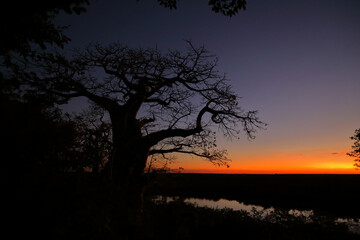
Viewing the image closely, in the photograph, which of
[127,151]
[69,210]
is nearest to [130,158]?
[127,151]

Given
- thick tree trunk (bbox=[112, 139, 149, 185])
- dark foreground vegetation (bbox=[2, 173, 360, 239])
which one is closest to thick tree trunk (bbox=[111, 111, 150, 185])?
thick tree trunk (bbox=[112, 139, 149, 185])

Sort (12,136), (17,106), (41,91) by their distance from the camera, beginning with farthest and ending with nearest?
(41,91) < (17,106) < (12,136)

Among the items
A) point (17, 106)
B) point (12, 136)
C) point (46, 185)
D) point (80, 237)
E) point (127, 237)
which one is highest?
point (17, 106)

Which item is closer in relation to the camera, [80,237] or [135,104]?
[80,237]

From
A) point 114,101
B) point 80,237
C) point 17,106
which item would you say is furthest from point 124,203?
point 114,101

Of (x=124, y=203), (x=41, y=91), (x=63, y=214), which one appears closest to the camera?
(x=63, y=214)

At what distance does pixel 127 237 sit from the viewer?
170 inches

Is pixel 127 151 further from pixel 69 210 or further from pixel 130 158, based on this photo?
pixel 69 210

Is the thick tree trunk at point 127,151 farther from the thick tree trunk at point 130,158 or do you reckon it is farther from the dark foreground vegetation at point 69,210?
the dark foreground vegetation at point 69,210

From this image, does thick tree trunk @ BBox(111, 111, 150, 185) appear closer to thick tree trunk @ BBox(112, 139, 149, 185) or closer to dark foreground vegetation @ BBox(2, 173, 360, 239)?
thick tree trunk @ BBox(112, 139, 149, 185)

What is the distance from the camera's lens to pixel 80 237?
10.7ft

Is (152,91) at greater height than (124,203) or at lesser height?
greater

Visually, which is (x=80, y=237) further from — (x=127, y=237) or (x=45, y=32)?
(x=45, y=32)

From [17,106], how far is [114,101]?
5103 mm
